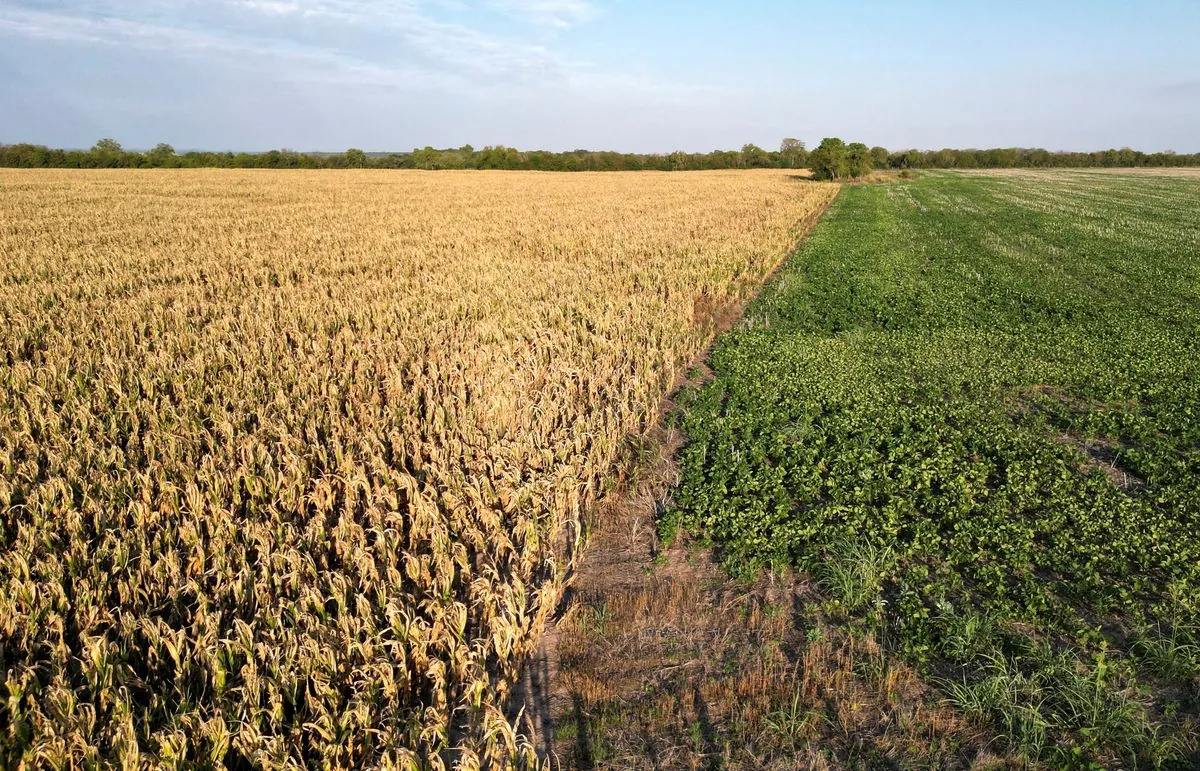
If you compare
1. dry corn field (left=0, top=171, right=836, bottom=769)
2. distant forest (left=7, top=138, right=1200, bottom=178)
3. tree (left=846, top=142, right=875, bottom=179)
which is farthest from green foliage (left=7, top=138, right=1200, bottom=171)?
dry corn field (left=0, top=171, right=836, bottom=769)

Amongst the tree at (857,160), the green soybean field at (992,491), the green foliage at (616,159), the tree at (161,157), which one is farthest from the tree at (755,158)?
the green soybean field at (992,491)

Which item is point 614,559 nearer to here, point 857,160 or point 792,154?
point 857,160

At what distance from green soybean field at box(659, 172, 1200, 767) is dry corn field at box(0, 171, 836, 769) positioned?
1.53 metres

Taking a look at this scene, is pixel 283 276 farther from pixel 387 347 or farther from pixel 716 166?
pixel 716 166

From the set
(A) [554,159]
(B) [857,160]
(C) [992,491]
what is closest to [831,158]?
(B) [857,160]

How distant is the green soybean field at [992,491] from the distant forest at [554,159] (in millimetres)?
78560

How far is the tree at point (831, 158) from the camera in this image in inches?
2496

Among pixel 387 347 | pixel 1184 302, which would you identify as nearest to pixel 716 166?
pixel 1184 302

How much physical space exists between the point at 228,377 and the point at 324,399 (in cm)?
156

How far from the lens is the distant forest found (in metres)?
82.4

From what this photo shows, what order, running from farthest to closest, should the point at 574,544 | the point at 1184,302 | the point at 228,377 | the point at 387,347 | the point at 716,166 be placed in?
the point at 716,166 < the point at 1184,302 < the point at 387,347 < the point at 228,377 < the point at 574,544

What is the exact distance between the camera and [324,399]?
301 inches

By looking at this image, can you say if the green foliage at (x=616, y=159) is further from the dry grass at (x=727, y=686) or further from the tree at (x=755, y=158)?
the dry grass at (x=727, y=686)

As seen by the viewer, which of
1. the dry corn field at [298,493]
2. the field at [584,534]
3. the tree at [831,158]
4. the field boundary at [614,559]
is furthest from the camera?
the tree at [831,158]
